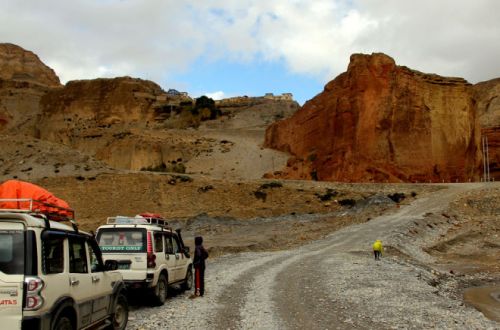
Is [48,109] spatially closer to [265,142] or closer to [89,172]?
[265,142]

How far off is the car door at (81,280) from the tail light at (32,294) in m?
1.04

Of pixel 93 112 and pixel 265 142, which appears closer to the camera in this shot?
pixel 265 142

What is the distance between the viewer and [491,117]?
307 feet

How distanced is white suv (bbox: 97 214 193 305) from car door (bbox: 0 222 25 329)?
586 centimetres

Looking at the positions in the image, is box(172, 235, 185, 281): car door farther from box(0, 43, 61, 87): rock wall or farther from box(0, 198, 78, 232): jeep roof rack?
box(0, 43, 61, 87): rock wall

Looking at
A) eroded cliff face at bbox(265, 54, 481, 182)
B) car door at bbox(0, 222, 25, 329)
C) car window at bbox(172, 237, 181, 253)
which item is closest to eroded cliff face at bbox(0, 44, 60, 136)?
eroded cliff face at bbox(265, 54, 481, 182)

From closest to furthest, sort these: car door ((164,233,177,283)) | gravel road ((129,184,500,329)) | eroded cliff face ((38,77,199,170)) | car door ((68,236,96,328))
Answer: car door ((68,236,96,328)) → gravel road ((129,184,500,329)) → car door ((164,233,177,283)) → eroded cliff face ((38,77,199,170))

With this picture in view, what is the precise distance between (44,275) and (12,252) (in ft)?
1.65

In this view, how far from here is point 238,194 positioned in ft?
173

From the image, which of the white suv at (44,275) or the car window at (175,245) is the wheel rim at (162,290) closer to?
the car window at (175,245)

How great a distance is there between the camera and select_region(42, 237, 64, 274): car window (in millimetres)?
7031

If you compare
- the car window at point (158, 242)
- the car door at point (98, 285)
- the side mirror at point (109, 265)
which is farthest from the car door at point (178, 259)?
the car door at point (98, 285)

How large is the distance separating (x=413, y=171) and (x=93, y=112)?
81.4 m

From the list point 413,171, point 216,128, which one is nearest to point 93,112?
point 216,128
